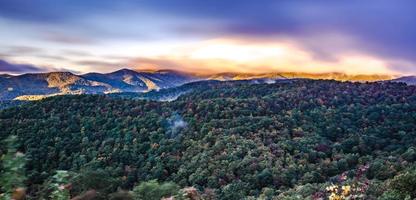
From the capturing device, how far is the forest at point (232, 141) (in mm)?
77188

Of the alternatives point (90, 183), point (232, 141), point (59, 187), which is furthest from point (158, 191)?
point (232, 141)

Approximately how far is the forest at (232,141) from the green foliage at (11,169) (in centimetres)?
4281

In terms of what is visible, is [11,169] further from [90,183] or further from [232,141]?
[232,141]

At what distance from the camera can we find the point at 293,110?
129 metres

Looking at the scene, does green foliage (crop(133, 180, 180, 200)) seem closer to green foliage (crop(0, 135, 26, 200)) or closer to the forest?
green foliage (crop(0, 135, 26, 200))

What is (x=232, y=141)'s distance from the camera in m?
95.4

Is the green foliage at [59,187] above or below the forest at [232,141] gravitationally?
above

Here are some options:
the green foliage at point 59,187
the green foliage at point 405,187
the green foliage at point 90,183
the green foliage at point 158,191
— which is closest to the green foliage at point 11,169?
the green foliage at point 59,187

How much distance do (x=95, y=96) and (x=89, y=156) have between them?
50349mm

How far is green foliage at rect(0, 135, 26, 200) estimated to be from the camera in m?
6.45

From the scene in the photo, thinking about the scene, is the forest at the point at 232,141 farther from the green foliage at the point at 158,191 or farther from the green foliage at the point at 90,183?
the green foliage at the point at 90,183

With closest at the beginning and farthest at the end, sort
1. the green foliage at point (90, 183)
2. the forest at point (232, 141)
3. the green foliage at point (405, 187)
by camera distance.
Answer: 1. the green foliage at point (90, 183)
2. the green foliage at point (405, 187)
3. the forest at point (232, 141)

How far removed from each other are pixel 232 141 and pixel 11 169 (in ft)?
294

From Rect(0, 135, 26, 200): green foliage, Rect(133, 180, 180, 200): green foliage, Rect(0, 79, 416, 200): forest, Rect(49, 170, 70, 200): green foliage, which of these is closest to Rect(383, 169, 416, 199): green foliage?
Rect(0, 79, 416, 200): forest
